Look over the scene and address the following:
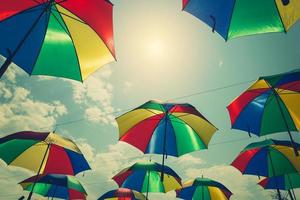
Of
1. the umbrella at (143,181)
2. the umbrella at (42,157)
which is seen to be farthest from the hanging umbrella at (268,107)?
the umbrella at (42,157)

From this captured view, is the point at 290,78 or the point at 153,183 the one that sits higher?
the point at 290,78

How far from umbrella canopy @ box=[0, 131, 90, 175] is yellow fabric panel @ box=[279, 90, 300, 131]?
6.04 metres

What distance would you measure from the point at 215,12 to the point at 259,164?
19.0 feet

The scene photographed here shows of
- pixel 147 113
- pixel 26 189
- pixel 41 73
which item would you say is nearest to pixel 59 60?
pixel 41 73

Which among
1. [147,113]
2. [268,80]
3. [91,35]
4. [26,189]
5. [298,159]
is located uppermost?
[91,35]

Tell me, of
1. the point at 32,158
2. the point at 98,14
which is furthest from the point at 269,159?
the point at 32,158

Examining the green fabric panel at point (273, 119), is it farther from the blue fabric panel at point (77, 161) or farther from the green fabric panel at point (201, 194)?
the blue fabric panel at point (77, 161)

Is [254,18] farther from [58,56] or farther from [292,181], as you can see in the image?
[292,181]

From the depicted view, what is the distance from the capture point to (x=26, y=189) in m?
10.5

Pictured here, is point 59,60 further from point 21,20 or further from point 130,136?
point 130,136

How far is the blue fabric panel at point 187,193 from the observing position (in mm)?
11788

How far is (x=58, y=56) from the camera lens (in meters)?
6.05

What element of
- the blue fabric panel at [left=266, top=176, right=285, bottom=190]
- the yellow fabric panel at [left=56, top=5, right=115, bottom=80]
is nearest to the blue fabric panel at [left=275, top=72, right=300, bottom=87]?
the yellow fabric panel at [left=56, top=5, right=115, bottom=80]

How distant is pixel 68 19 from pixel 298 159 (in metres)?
8.13
